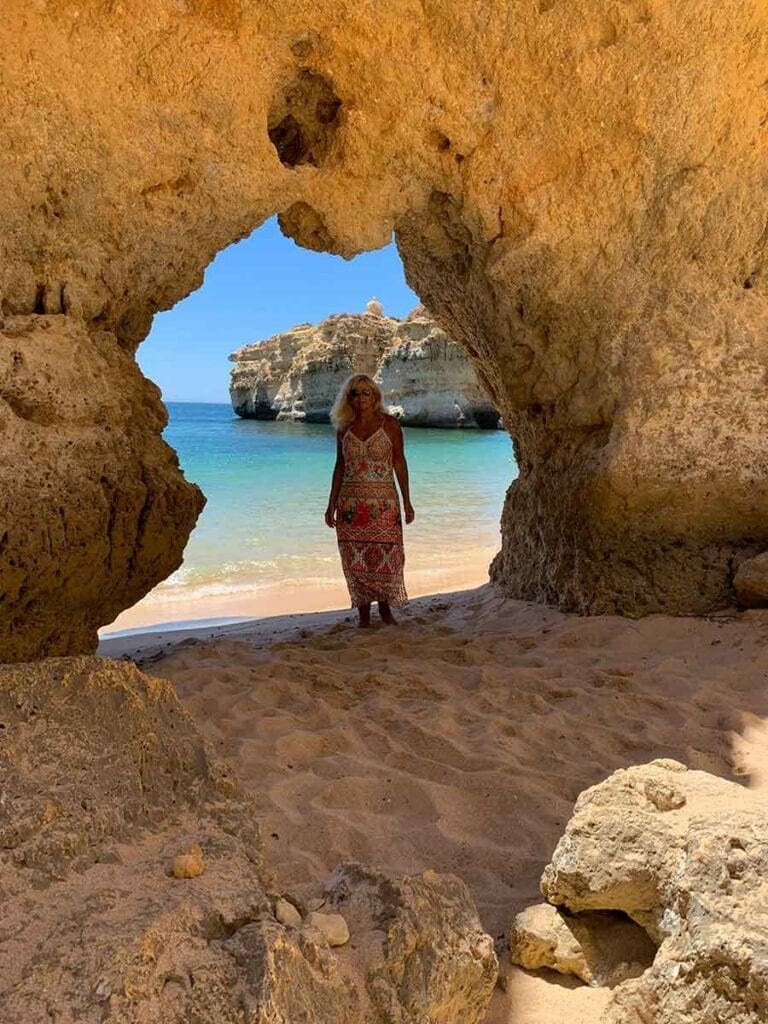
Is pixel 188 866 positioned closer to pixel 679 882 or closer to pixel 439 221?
pixel 679 882

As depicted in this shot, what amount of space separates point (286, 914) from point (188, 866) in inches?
6.8

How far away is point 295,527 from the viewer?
11570 millimetres

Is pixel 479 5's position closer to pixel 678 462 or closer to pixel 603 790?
pixel 678 462

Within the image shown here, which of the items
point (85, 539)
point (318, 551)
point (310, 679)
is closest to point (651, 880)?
point (310, 679)

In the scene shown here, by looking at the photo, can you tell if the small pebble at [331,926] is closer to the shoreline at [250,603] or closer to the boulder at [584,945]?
the boulder at [584,945]

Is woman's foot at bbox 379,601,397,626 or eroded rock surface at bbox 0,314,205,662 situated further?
woman's foot at bbox 379,601,397,626

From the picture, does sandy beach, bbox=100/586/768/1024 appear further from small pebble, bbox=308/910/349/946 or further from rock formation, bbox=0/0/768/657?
rock formation, bbox=0/0/768/657

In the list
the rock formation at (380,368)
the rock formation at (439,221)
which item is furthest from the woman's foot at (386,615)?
the rock formation at (380,368)

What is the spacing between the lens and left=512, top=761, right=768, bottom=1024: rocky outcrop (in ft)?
4.38

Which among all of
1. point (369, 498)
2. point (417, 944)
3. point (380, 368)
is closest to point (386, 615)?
point (369, 498)

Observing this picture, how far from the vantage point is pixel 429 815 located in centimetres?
241

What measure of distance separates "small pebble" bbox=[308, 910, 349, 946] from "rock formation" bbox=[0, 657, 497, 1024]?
17mm

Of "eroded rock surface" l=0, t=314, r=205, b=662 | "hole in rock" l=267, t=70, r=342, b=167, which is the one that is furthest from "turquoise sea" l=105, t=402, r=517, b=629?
"hole in rock" l=267, t=70, r=342, b=167

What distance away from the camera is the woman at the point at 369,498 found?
16.3ft
